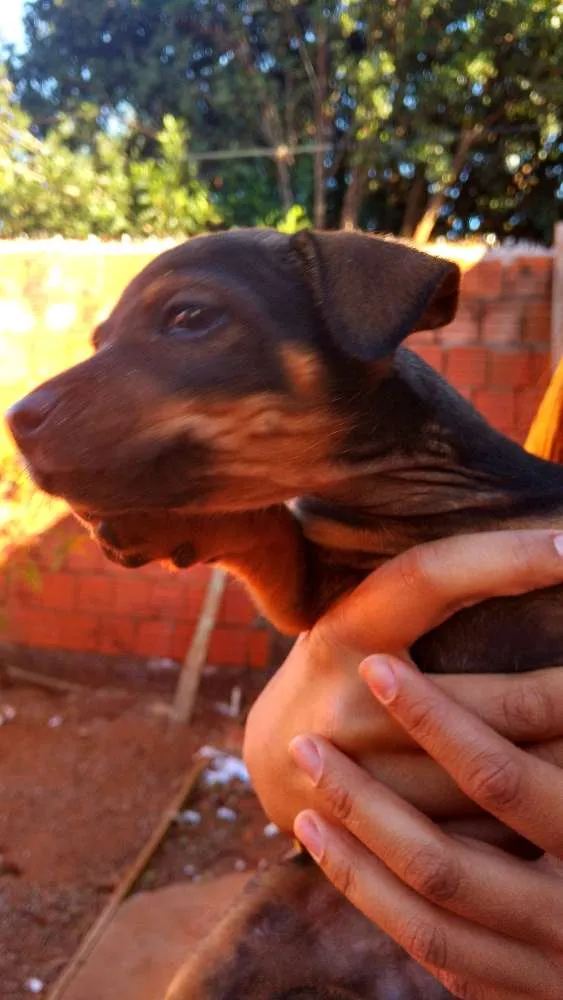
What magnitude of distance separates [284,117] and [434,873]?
33.4 ft

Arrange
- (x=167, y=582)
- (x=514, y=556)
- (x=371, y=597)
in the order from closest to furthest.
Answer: (x=514, y=556)
(x=371, y=597)
(x=167, y=582)

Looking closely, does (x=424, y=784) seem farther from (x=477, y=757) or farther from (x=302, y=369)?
(x=302, y=369)

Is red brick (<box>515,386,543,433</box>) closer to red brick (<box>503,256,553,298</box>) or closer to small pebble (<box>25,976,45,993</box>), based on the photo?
red brick (<box>503,256,553,298</box>)

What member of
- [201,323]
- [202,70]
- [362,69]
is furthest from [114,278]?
[202,70]

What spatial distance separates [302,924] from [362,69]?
27.7ft

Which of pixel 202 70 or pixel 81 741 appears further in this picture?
pixel 202 70

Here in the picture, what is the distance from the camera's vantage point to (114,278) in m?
4.90

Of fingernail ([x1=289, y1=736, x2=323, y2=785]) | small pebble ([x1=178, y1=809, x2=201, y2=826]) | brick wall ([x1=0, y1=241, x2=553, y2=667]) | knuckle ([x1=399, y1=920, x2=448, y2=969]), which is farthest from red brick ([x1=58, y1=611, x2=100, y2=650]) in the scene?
knuckle ([x1=399, y1=920, x2=448, y2=969])

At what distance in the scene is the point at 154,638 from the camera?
5.27 m

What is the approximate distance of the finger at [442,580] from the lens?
1.44m

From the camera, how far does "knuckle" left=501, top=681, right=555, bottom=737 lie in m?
1.42

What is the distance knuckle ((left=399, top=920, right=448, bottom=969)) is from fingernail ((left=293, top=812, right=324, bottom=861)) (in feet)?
0.62

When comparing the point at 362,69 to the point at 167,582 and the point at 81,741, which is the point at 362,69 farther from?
the point at 81,741

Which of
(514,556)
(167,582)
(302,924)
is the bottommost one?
(167,582)
